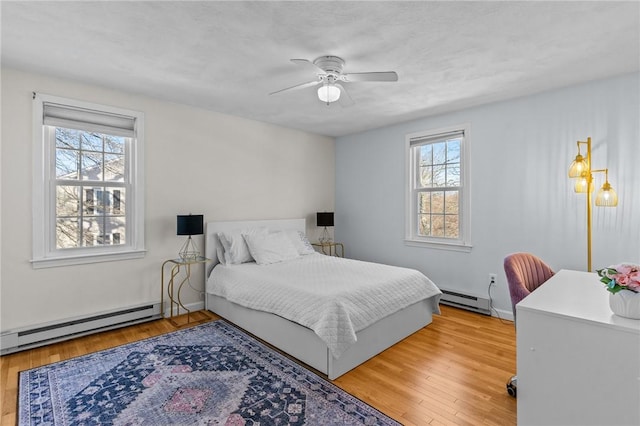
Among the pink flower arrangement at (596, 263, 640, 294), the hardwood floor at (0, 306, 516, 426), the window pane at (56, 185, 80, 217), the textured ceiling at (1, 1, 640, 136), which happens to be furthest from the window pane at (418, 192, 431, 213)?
the window pane at (56, 185, 80, 217)

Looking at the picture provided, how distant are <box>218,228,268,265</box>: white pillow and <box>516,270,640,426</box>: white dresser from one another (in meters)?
3.00

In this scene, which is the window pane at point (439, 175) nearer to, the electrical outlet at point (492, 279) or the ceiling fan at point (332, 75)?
the electrical outlet at point (492, 279)

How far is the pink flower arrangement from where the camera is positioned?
4.50 feet

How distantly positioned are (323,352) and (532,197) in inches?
111

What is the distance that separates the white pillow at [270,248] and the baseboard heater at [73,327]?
1.24 meters

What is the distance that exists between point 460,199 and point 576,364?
2817mm

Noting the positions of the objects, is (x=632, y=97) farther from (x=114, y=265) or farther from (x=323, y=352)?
(x=114, y=265)

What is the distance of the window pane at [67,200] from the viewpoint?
3.07m

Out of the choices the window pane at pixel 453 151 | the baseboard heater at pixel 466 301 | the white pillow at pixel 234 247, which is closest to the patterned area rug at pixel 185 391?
the white pillow at pixel 234 247

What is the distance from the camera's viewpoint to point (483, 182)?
380cm

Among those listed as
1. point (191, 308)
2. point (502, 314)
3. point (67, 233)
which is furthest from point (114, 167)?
point (502, 314)

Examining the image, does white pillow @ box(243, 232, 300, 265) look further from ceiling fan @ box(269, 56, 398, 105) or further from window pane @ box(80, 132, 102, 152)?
ceiling fan @ box(269, 56, 398, 105)

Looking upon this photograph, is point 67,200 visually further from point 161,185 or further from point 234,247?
point 234,247

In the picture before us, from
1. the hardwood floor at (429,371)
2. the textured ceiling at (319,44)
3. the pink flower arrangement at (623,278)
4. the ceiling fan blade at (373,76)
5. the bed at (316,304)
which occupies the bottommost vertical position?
the hardwood floor at (429,371)
